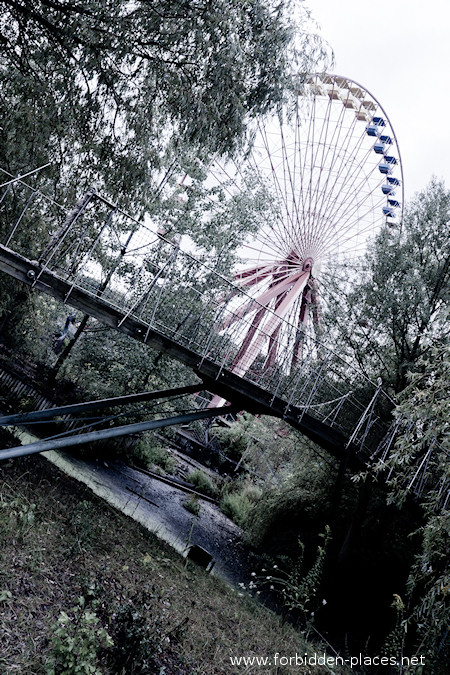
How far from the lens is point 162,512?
9508 mm

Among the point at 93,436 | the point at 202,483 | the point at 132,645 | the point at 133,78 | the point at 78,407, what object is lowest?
the point at 202,483

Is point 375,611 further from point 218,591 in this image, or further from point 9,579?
point 9,579

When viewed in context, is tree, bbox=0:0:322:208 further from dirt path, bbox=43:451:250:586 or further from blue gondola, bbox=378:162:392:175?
blue gondola, bbox=378:162:392:175

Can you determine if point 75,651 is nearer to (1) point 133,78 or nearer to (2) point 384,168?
(1) point 133,78

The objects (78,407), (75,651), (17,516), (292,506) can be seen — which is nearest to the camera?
(75,651)

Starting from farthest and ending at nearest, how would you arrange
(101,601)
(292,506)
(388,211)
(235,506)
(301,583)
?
(388,211) → (235,506) → (292,506) → (301,583) → (101,601)

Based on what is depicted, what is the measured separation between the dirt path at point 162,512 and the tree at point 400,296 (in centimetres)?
457

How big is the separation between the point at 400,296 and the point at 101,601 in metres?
7.48

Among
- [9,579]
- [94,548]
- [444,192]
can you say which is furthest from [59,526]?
[444,192]

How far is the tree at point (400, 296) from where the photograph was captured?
29.2ft

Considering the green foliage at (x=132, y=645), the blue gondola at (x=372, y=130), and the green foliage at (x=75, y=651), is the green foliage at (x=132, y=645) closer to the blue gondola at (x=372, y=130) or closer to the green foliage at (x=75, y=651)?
the green foliage at (x=75, y=651)

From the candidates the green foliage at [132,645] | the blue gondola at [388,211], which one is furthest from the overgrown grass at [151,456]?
the blue gondola at [388,211]

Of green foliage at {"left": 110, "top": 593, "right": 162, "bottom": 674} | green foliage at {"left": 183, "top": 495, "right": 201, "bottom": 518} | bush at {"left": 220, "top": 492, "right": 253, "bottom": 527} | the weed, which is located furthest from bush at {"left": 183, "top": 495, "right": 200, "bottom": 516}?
green foliage at {"left": 110, "top": 593, "right": 162, "bottom": 674}

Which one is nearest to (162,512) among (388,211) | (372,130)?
(388,211)
